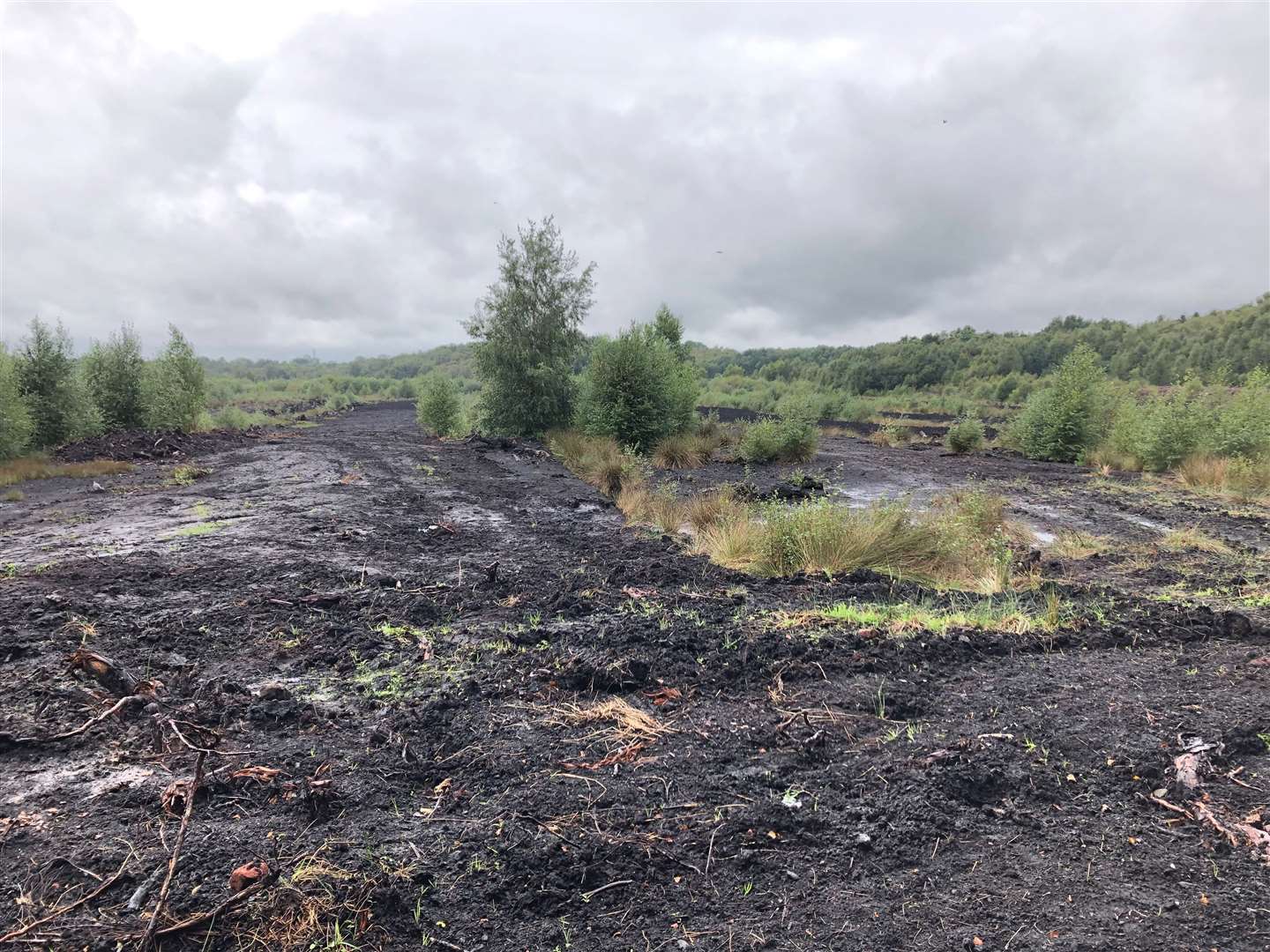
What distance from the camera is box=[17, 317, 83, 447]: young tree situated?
56.1 feet

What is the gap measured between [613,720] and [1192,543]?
29.3 ft

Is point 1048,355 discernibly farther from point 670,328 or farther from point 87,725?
point 87,725

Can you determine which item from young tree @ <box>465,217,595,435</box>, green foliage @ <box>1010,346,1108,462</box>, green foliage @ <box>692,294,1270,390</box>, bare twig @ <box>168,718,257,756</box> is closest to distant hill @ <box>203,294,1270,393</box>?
green foliage @ <box>692,294,1270,390</box>

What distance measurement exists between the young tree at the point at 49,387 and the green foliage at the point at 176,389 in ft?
10.6

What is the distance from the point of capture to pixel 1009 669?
3900 mm

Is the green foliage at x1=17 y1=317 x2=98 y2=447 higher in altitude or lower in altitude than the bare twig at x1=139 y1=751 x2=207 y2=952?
higher

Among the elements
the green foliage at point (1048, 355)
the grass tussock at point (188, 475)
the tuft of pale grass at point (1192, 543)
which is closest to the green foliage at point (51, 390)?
the grass tussock at point (188, 475)

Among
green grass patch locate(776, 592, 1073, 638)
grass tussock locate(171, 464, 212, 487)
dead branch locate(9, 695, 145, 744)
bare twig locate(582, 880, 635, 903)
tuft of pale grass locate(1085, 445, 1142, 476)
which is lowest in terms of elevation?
tuft of pale grass locate(1085, 445, 1142, 476)

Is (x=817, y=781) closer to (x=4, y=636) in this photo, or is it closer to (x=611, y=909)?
(x=611, y=909)

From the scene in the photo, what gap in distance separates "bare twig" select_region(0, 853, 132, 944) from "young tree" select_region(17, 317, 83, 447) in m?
21.0

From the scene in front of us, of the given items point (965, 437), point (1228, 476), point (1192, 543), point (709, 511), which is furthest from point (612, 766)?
point (965, 437)

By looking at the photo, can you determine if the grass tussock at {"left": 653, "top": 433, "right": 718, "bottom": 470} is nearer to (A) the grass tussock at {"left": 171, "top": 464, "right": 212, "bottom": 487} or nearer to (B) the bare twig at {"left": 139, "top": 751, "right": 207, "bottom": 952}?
(A) the grass tussock at {"left": 171, "top": 464, "right": 212, "bottom": 487}

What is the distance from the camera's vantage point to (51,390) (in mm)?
17469

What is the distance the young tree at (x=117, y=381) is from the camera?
20625mm
